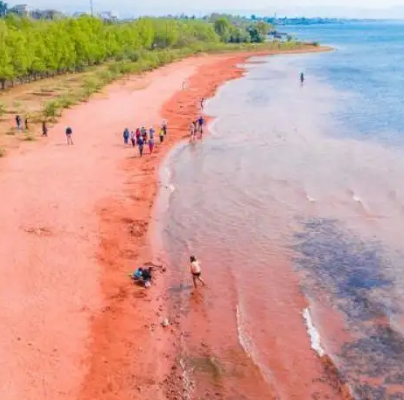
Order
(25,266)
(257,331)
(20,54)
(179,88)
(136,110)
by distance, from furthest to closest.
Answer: (179,88)
(20,54)
(136,110)
(25,266)
(257,331)

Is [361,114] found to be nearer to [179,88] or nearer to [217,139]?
[217,139]

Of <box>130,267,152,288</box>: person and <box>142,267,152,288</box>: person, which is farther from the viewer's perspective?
<box>130,267,152,288</box>: person

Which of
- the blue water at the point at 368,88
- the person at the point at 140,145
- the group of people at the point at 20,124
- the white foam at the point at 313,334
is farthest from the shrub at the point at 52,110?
the white foam at the point at 313,334

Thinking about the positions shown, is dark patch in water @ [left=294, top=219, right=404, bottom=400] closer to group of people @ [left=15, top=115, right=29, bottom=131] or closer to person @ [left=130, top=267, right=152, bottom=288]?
person @ [left=130, top=267, right=152, bottom=288]

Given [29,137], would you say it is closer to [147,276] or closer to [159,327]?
[147,276]

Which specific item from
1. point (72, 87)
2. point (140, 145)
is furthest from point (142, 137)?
point (72, 87)

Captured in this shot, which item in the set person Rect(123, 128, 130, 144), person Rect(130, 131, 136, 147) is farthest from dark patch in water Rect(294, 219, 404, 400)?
person Rect(123, 128, 130, 144)

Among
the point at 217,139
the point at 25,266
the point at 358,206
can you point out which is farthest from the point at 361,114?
the point at 25,266
